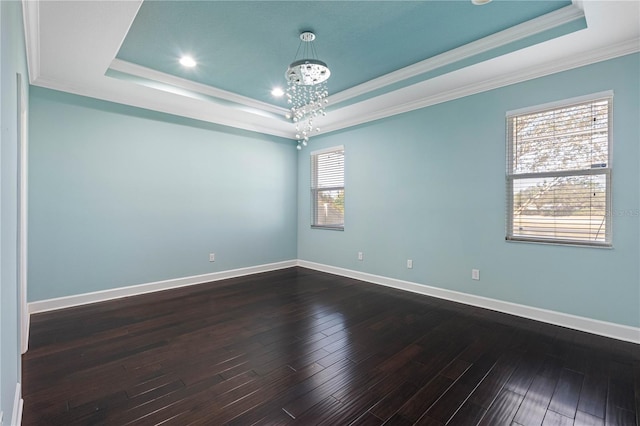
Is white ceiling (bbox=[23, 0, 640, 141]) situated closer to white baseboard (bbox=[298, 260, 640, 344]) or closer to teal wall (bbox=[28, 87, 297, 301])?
teal wall (bbox=[28, 87, 297, 301])

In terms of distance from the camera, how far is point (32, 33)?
7.68ft

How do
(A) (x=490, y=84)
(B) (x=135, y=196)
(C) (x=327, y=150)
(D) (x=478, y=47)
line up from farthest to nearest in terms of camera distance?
(C) (x=327, y=150)
(B) (x=135, y=196)
(A) (x=490, y=84)
(D) (x=478, y=47)

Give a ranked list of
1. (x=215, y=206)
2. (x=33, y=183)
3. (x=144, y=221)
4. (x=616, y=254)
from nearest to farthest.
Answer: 1. (x=616, y=254)
2. (x=33, y=183)
3. (x=144, y=221)
4. (x=215, y=206)

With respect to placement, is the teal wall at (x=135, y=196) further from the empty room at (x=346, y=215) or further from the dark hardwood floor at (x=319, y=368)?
the dark hardwood floor at (x=319, y=368)

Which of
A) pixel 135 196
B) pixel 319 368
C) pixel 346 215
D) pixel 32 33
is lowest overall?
pixel 319 368

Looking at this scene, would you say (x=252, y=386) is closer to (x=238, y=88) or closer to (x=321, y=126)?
(x=238, y=88)

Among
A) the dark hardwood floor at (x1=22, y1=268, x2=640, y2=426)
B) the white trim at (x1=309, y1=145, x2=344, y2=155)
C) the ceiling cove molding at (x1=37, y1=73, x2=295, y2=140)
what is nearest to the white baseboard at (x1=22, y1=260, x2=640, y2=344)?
the dark hardwood floor at (x1=22, y1=268, x2=640, y2=426)

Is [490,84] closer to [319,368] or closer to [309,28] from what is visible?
[309,28]

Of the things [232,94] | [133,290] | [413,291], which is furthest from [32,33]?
[413,291]

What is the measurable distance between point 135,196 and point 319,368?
127 inches

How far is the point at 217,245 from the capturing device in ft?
15.4

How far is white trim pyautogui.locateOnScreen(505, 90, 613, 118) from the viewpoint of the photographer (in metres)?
2.73

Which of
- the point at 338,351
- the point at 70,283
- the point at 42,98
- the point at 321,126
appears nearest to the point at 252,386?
the point at 338,351

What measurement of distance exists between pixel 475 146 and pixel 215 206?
3.67 metres
